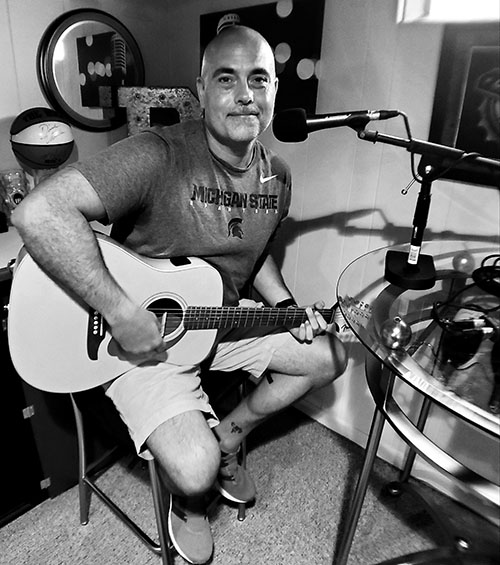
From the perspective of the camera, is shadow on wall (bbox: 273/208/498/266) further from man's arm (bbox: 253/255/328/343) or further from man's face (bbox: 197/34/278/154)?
man's face (bbox: 197/34/278/154)

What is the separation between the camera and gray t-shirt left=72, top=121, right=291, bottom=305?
1.12 meters

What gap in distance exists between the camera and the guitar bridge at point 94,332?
114 centimetres

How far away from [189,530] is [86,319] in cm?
64

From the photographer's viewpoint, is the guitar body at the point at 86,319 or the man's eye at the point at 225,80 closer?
the guitar body at the point at 86,319

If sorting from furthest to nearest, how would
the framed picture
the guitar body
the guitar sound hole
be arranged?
1. the guitar sound hole
2. the guitar body
3. the framed picture

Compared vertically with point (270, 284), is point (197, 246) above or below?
above

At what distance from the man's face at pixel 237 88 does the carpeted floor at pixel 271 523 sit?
1.09 meters

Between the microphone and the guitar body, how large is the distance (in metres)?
0.39

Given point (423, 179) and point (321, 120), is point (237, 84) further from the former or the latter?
point (423, 179)

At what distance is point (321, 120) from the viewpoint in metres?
1.04

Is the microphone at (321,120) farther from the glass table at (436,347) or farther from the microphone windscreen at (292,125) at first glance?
the glass table at (436,347)

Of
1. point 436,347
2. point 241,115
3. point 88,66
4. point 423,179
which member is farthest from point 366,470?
point 88,66

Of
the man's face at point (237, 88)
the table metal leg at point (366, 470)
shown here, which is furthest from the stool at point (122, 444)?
the man's face at point (237, 88)

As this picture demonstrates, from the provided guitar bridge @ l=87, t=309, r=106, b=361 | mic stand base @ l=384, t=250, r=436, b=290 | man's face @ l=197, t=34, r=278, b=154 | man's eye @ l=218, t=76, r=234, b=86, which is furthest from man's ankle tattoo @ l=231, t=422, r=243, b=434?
man's eye @ l=218, t=76, r=234, b=86
